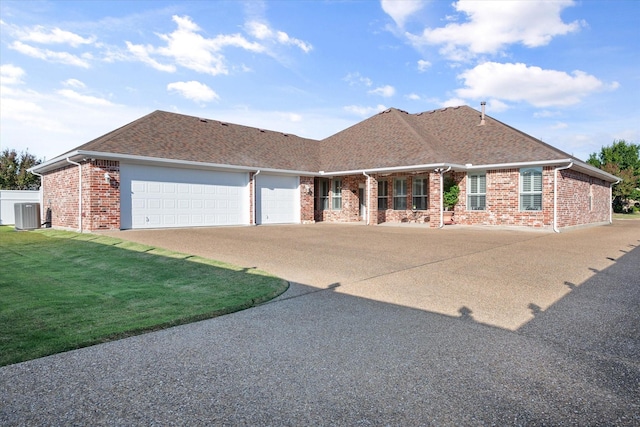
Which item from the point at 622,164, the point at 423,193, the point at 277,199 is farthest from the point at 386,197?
the point at 622,164

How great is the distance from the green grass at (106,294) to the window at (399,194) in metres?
14.3

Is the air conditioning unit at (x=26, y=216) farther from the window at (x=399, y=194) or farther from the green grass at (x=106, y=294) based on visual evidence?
the window at (x=399, y=194)

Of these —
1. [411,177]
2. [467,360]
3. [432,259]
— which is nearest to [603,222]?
[411,177]

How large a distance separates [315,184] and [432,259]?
15.5m

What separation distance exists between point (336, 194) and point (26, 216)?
52.5 ft

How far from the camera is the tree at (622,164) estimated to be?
39.2 m

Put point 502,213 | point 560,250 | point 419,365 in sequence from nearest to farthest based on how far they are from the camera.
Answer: point 419,365, point 560,250, point 502,213

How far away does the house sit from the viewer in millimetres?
15508

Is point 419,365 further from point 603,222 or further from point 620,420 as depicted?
point 603,222

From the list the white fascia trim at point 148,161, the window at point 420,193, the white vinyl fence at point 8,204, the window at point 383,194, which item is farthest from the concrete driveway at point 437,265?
the white vinyl fence at point 8,204

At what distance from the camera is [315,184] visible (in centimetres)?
2378

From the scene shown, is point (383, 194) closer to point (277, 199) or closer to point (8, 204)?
point (277, 199)

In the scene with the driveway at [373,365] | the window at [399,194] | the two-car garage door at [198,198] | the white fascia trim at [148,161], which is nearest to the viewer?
the driveway at [373,365]

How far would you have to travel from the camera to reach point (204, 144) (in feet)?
61.5
